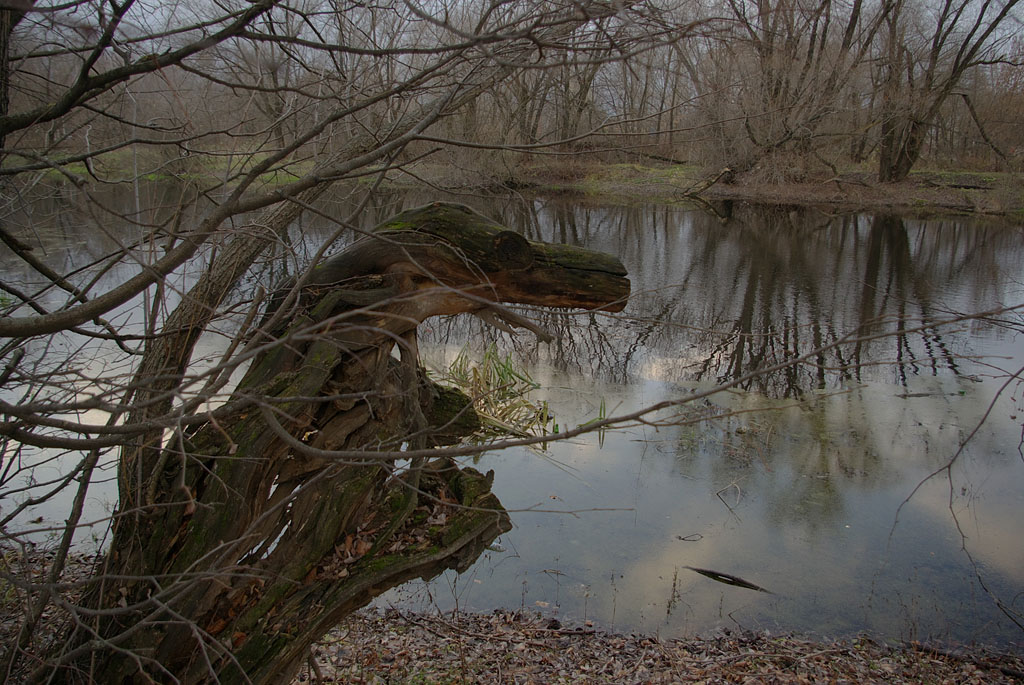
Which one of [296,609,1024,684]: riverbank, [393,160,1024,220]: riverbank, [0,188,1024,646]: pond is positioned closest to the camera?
[296,609,1024,684]: riverbank

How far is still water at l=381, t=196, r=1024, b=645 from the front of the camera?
4.90 meters

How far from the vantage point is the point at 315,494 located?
10.1ft

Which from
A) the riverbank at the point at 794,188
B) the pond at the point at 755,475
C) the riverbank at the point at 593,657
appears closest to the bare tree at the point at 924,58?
the riverbank at the point at 794,188

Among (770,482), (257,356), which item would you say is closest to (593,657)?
(257,356)

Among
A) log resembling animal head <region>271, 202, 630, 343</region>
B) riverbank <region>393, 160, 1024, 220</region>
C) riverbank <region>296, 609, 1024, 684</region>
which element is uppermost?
riverbank <region>393, 160, 1024, 220</region>

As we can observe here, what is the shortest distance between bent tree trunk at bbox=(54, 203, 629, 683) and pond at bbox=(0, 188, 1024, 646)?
1.22 feet

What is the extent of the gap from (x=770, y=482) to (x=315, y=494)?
4665 mm

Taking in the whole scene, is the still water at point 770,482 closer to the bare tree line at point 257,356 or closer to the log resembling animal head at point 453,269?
the log resembling animal head at point 453,269

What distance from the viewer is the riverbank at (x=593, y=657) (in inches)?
163

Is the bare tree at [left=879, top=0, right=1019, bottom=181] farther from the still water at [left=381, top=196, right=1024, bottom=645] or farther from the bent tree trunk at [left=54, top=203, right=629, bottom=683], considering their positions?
the bent tree trunk at [left=54, top=203, right=629, bottom=683]

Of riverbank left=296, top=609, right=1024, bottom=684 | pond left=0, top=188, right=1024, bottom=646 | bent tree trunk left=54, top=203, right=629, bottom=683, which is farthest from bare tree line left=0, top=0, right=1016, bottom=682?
riverbank left=296, top=609, right=1024, bottom=684

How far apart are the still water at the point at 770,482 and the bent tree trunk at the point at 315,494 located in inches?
20.7

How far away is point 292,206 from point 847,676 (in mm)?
3823

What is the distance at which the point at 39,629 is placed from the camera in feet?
9.73
